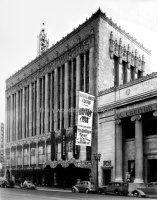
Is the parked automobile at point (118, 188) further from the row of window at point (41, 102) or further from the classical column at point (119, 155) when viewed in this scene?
the row of window at point (41, 102)

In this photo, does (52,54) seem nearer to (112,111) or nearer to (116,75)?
(116,75)

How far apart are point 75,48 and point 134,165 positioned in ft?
68.7

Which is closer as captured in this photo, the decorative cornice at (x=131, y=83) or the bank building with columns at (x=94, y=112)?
the decorative cornice at (x=131, y=83)

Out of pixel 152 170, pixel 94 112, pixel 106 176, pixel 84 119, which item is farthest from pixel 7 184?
pixel 152 170

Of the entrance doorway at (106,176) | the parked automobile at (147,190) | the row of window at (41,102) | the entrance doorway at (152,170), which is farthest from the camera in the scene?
the row of window at (41,102)

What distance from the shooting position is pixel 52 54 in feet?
205

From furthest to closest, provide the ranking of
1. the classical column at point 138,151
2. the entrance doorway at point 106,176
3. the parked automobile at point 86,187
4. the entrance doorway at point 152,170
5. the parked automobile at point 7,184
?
the parked automobile at point 7,184, the entrance doorway at point 106,176, the entrance doorway at point 152,170, the classical column at point 138,151, the parked automobile at point 86,187

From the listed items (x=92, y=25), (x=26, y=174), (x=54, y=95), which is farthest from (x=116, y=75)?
(x=26, y=174)

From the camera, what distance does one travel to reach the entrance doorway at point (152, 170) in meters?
41.8

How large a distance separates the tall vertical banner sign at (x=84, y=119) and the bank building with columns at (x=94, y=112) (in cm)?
290

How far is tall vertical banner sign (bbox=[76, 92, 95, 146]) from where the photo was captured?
44.4 meters

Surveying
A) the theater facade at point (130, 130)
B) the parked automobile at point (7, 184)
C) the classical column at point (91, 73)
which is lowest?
the parked automobile at point (7, 184)

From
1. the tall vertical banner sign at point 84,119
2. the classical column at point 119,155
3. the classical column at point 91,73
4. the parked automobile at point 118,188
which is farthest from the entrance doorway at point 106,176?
the classical column at point 91,73

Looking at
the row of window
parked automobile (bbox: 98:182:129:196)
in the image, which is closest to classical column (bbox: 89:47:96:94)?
the row of window
